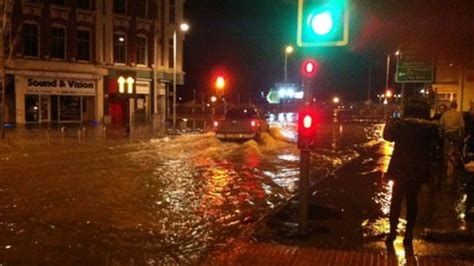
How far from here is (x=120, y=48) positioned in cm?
4509

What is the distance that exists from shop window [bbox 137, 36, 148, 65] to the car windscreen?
21.6 m

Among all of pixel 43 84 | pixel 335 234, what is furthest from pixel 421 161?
pixel 43 84

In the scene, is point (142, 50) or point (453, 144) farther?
point (142, 50)

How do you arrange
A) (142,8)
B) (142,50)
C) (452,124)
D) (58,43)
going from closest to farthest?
1. (452,124)
2. (58,43)
3. (142,8)
4. (142,50)

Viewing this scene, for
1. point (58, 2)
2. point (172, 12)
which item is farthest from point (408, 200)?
point (172, 12)

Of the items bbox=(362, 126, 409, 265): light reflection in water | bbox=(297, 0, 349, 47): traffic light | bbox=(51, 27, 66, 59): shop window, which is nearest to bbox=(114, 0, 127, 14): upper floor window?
bbox=(51, 27, 66, 59): shop window

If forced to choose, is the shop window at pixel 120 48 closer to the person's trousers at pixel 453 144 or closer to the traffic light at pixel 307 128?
the person's trousers at pixel 453 144

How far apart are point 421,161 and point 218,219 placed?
3.82m

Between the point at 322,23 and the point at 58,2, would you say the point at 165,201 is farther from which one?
the point at 58,2

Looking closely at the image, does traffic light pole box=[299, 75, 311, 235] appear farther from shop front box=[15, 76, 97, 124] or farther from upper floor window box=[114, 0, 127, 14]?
upper floor window box=[114, 0, 127, 14]

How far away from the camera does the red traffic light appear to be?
8.27 m

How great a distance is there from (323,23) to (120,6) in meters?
39.1

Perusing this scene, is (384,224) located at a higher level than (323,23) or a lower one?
lower

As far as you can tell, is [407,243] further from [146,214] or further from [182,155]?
[182,155]
